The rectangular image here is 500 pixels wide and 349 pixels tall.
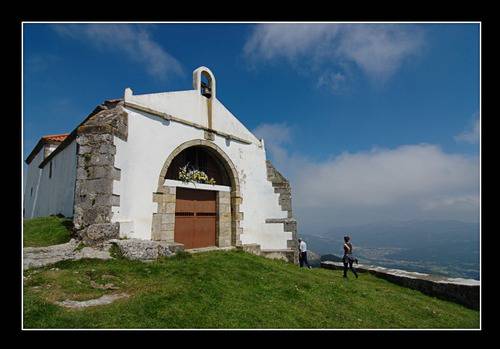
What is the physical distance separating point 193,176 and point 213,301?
20.8 ft

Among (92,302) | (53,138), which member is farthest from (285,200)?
(53,138)

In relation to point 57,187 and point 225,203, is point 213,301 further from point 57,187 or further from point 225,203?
point 57,187

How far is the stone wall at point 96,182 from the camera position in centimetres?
739

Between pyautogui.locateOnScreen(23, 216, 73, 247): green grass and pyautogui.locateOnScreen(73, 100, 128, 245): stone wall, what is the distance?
58cm

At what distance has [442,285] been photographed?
8.41 meters

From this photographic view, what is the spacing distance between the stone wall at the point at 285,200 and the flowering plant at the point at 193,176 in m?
2.89

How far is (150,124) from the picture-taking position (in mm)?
9461

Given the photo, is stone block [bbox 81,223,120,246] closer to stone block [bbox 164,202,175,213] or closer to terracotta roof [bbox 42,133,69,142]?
stone block [bbox 164,202,175,213]

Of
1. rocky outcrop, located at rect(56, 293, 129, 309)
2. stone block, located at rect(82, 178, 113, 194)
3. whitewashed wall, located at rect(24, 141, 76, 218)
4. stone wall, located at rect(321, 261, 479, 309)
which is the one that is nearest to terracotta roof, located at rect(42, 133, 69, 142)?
whitewashed wall, located at rect(24, 141, 76, 218)

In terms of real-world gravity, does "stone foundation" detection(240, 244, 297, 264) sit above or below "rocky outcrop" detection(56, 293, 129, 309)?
below

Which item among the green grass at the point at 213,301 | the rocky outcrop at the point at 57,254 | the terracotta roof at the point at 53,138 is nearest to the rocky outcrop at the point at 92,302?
the green grass at the point at 213,301

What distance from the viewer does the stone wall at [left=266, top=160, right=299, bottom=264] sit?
1251 cm

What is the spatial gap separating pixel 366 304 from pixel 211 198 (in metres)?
6.81

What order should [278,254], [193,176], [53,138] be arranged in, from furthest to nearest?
[53,138] < [278,254] < [193,176]
